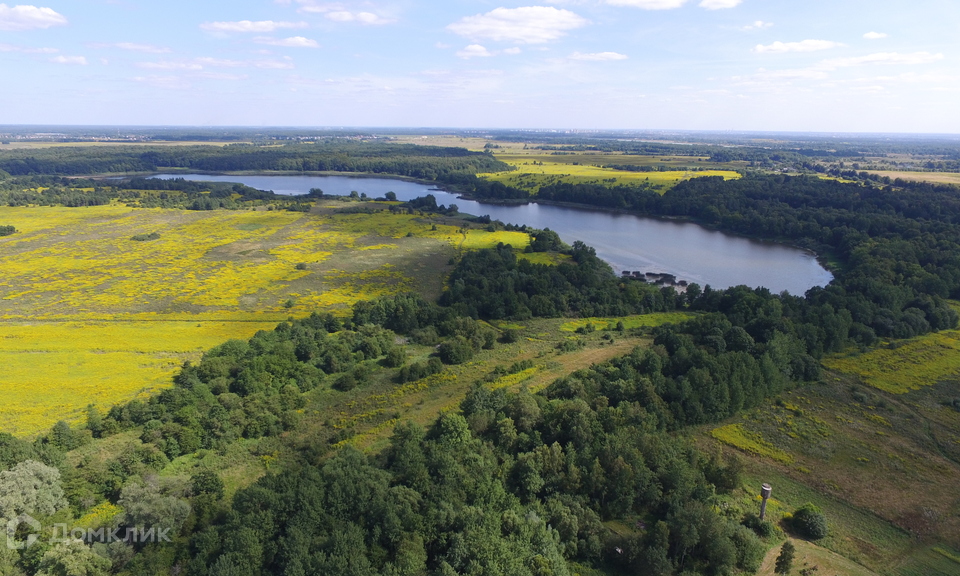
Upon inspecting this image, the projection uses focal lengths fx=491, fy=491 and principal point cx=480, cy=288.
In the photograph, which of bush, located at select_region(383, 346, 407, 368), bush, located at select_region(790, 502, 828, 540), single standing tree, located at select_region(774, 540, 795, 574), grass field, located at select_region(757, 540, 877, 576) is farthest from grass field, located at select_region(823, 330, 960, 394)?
bush, located at select_region(383, 346, 407, 368)

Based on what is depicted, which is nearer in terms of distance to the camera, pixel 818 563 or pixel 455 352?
pixel 818 563

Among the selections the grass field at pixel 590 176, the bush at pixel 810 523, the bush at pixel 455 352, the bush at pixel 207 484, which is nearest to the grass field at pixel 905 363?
the bush at pixel 810 523

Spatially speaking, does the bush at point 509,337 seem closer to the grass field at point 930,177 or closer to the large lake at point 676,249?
the large lake at point 676,249

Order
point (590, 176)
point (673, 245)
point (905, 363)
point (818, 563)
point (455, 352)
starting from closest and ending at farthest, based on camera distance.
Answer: point (818, 563)
point (455, 352)
point (905, 363)
point (673, 245)
point (590, 176)

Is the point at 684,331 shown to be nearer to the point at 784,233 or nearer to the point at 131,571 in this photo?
the point at 131,571

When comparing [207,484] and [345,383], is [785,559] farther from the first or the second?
[345,383]

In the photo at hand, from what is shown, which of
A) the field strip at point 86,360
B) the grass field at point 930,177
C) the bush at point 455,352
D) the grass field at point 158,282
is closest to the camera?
the field strip at point 86,360

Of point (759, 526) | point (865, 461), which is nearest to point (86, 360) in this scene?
point (759, 526)
